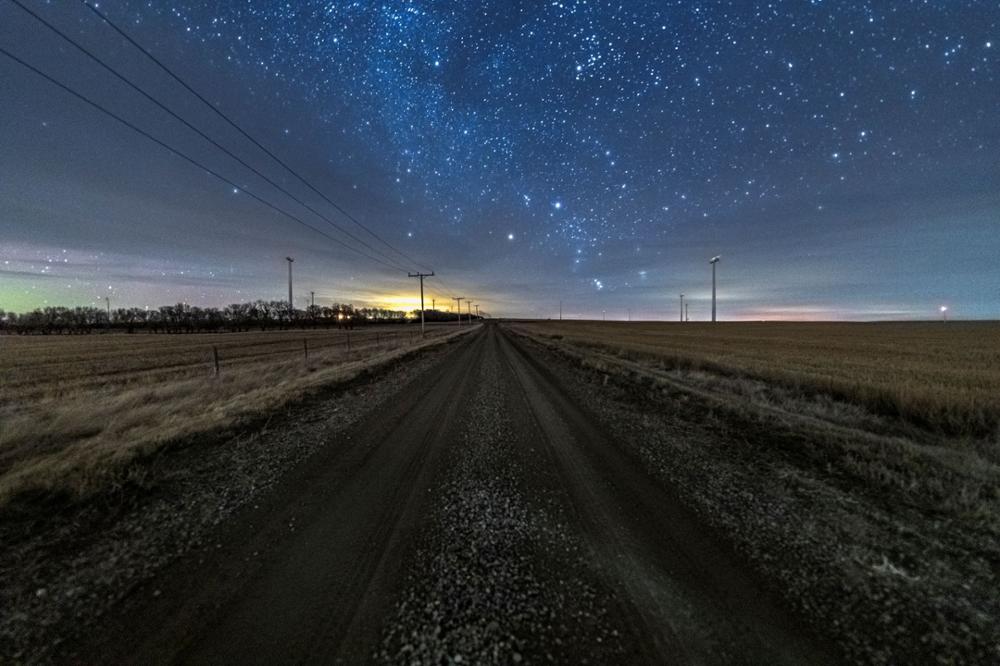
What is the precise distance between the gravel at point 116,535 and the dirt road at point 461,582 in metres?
0.27

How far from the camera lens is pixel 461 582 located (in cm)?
328

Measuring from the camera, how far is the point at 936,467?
5.86 m

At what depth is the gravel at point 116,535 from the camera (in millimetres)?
2824

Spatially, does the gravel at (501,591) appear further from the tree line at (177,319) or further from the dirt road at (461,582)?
the tree line at (177,319)

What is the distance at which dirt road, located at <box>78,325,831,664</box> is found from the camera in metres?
2.60

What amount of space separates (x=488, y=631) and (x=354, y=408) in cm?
841

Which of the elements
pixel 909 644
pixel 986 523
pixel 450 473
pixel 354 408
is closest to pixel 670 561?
pixel 909 644

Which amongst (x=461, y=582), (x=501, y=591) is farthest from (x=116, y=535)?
(x=501, y=591)

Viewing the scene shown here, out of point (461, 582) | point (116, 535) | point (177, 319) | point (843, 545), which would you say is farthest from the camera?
point (177, 319)

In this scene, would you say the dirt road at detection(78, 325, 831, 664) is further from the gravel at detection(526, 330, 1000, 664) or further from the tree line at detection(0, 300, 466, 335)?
the tree line at detection(0, 300, 466, 335)

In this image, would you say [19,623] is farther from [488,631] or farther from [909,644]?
[909,644]

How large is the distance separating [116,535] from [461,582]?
3.96 metres

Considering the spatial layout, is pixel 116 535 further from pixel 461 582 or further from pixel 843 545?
pixel 843 545

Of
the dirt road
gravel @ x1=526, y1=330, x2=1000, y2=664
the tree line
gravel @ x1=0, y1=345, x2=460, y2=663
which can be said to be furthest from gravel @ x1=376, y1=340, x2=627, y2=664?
the tree line
